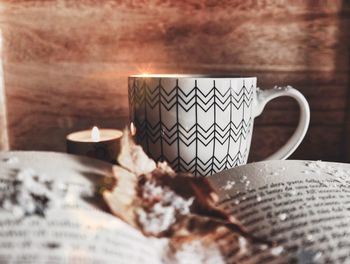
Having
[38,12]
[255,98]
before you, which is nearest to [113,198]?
[255,98]

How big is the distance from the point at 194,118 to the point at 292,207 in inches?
4.3

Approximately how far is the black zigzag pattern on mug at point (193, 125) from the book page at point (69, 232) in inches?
3.5

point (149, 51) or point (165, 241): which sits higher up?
point (149, 51)

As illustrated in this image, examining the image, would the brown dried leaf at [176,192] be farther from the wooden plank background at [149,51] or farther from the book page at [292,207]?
the wooden plank background at [149,51]

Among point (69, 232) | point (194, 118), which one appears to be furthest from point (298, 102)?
point (69, 232)

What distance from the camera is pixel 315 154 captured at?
0.47 metres

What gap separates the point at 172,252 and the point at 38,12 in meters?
0.32

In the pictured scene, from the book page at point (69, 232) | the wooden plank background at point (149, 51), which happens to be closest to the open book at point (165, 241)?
the book page at point (69, 232)

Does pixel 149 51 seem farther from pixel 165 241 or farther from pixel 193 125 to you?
pixel 165 241

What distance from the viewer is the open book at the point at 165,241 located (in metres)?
0.21

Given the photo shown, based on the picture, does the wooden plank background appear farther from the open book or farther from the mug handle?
the open book

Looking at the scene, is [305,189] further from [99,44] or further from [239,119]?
[99,44]

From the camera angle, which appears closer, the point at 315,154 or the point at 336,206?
the point at 336,206

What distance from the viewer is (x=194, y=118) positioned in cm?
32
